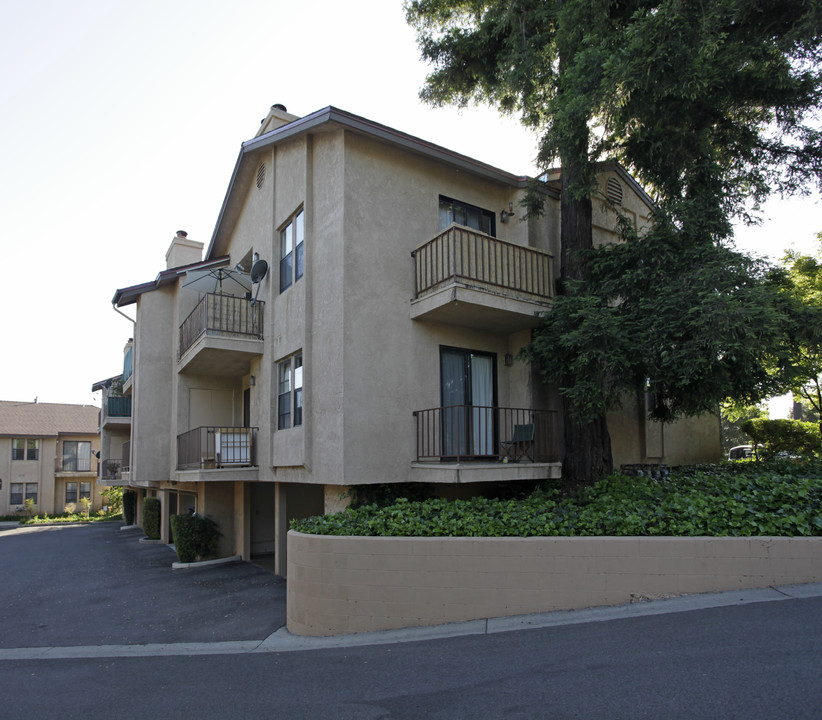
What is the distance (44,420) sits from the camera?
4369 centimetres

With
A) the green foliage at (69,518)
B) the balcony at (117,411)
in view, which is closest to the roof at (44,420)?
the green foliage at (69,518)

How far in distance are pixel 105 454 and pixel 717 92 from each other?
86.8ft

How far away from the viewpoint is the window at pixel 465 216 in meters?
12.1

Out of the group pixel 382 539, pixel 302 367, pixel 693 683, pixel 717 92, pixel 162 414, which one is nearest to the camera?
pixel 693 683

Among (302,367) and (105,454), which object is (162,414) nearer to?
(302,367)

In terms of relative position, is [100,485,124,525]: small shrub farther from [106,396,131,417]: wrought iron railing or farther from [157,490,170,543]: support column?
[157,490,170,543]: support column

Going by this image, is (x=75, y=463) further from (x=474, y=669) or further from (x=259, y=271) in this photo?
(x=474, y=669)

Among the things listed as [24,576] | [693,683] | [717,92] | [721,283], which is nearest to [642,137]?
[717,92]

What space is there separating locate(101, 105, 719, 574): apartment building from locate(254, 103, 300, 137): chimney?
0.06 meters

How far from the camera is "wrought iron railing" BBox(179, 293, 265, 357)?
13.5 m

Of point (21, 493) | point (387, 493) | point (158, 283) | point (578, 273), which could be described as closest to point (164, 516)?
Result: point (158, 283)

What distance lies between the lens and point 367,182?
11.0 metres

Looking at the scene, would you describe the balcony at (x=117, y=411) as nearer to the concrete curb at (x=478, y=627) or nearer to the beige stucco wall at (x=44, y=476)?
the concrete curb at (x=478, y=627)

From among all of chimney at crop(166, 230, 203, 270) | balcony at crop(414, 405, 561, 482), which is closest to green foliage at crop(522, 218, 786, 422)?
balcony at crop(414, 405, 561, 482)
